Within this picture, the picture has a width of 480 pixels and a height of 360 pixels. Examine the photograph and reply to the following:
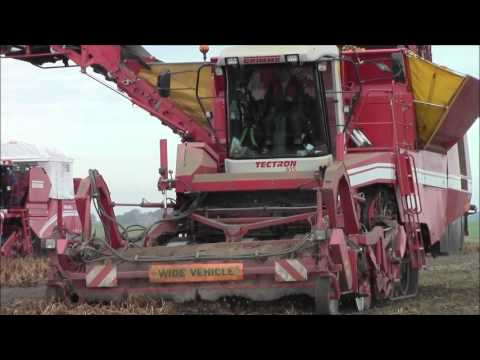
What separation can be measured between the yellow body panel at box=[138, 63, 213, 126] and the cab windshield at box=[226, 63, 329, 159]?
1.03 m

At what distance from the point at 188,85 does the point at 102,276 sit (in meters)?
5.08

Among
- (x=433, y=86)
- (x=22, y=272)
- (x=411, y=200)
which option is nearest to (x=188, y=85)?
(x=433, y=86)

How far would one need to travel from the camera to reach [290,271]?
7516mm

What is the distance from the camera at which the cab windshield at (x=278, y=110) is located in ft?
30.3

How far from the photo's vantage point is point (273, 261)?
24.9 feet

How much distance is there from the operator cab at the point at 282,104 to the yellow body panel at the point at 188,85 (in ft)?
3.44

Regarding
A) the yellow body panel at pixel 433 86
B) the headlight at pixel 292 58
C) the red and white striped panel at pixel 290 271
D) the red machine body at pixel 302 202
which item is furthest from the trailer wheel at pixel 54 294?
the yellow body panel at pixel 433 86

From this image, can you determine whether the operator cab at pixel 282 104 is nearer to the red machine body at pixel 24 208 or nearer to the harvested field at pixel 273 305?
the harvested field at pixel 273 305

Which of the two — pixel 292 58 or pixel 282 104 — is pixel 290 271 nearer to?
pixel 282 104

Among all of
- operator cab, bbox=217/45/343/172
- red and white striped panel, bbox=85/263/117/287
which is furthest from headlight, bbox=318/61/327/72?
red and white striped panel, bbox=85/263/117/287

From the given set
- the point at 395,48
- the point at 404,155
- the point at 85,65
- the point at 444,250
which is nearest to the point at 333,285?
the point at 404,155

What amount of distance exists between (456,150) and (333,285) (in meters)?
5.89

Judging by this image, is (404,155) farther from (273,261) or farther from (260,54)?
(273,261)

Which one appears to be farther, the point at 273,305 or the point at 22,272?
the point at 22,272
